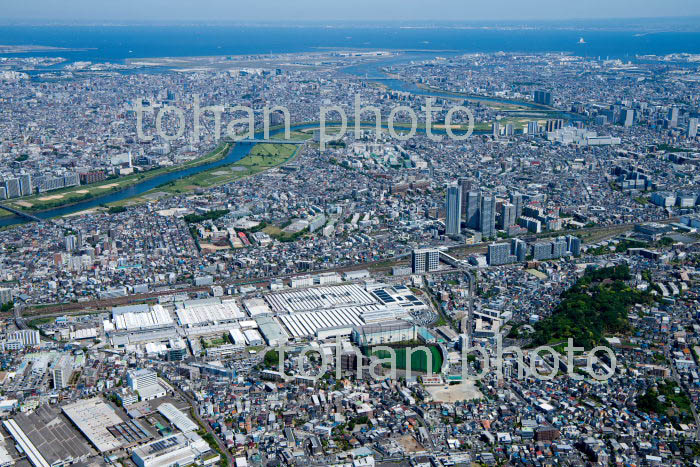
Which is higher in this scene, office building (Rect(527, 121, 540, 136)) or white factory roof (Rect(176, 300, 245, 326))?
office building (Rect(527, 121, 540, 136))

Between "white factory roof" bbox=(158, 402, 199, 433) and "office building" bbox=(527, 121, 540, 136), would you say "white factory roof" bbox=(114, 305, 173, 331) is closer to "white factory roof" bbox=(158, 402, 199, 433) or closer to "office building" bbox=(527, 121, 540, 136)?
"white factory roof" bbox=(158, 402, 199, 433)

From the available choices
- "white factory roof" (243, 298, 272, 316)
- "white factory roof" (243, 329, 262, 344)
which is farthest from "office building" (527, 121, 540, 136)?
"white factory roof" (243, 329, 262, 344)

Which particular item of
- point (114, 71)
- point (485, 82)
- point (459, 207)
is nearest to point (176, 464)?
point (459, 207)

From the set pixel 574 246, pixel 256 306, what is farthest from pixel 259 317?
pixel 574 246

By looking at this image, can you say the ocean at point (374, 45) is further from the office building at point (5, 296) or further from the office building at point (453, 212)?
the office building at point (5, 296)

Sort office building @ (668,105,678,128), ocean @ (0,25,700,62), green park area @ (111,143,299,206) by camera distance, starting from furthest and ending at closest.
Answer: ocean @ (0,25,700,62), office building @ (668,105,678,128), green park area @ (111,143,299,206)

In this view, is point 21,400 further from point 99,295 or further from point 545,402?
point 545,402
